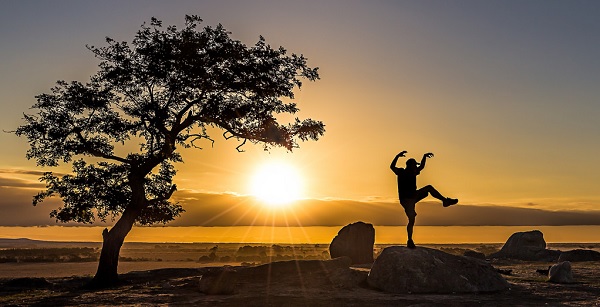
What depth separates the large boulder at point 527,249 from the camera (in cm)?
5159

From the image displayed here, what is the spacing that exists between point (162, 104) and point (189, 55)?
9.93ft

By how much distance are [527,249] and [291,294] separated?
37743 mm

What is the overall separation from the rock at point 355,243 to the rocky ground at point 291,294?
13239mm

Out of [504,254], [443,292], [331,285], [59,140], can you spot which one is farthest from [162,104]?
[504,254]

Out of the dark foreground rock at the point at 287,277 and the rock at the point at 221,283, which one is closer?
the rock at the point at 221,283

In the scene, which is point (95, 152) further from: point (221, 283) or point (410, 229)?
point (410, 229)

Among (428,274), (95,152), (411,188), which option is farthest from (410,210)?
(95,152)

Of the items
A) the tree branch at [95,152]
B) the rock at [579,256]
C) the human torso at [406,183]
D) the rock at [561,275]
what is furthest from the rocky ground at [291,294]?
the rock at [579,256]

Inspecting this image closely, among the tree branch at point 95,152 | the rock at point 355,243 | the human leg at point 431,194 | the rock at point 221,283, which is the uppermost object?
the tree branch at point 95,152

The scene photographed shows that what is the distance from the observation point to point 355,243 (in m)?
41.7

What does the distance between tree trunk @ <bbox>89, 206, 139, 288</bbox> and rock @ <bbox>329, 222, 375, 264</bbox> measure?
15.9 m

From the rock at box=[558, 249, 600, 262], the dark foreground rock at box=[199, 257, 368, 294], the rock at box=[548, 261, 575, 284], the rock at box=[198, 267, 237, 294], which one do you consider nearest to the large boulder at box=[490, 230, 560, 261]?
the rock at box=[558, 249, 600, 262]

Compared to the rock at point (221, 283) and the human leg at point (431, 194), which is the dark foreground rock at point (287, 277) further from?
the human leg at point (431, 194)

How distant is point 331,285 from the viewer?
25.0 meters
